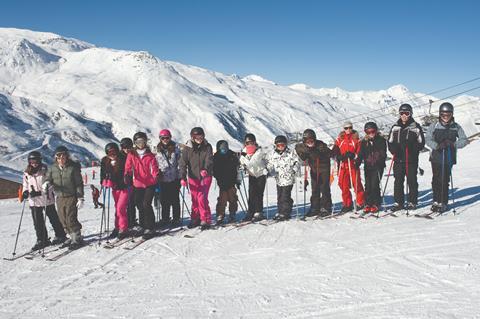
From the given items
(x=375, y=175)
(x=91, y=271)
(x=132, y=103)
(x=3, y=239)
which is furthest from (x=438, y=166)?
(x=132, y=103)

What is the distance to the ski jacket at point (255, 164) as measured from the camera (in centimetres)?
852

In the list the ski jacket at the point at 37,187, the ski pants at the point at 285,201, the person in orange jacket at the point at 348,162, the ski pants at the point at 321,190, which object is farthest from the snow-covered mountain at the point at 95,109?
the person in orange jacket at the point at 348,162

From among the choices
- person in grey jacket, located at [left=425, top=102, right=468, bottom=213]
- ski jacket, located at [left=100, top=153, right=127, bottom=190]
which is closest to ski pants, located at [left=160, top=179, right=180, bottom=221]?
ski jacket, located at [left=100, top=153, right=127, bottom=190]

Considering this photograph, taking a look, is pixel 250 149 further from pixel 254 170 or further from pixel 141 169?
pixel 141 169

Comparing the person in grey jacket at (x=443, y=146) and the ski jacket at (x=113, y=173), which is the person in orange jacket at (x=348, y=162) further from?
the ski jacket at (x=113, y=173)

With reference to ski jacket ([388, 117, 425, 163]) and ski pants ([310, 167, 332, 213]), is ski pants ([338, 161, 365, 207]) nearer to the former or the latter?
ski pants ([310, 167, 332, 213])

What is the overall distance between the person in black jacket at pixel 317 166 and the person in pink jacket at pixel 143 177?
3.24m

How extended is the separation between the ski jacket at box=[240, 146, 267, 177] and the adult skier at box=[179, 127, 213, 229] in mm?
940

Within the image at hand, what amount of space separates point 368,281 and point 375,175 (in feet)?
13.1

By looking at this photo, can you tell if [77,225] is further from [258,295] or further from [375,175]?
[375,175]

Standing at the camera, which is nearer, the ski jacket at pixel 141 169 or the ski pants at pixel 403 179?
the ski jacket at pixel 141 169

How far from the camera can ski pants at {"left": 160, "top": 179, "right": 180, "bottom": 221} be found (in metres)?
8.43

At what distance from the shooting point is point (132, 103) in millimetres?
157875

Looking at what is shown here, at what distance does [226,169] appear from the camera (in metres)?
8.43
